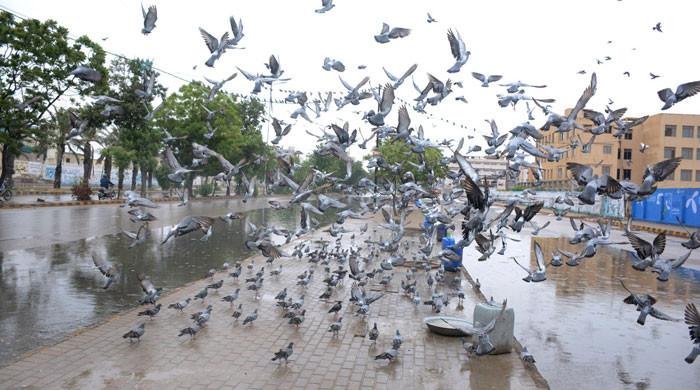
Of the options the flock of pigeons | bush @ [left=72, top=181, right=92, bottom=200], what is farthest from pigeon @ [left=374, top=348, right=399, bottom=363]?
bush @ [left=72, top=181, right=92, bottom=200]

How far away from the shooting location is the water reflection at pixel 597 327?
6.01 m

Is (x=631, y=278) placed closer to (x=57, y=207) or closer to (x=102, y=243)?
(x=102, y=243)

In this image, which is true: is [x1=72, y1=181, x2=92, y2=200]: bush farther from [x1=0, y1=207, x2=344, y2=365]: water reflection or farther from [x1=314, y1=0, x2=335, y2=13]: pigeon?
[x1=314, y1=0, x2=335, y2=13]: pigeon

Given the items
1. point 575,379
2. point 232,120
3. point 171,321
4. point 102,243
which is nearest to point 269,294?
point 171,321

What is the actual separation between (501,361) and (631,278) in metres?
8.44

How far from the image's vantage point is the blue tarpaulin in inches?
1020

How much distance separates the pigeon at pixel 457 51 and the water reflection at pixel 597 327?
3.91 meters

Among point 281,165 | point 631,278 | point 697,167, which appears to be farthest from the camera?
point 697,167

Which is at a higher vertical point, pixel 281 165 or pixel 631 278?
pixel 281 165

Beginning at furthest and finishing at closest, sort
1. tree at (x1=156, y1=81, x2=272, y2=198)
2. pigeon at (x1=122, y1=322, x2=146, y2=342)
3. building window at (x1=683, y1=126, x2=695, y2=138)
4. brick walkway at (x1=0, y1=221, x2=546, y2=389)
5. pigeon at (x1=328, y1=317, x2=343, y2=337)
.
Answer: building window at (x1=683, y1=126, x2=695, y2=138), tree at (x1=156, y1=81, x2=272, y2=198), pigeon at (x1=328, y1=317, x2=343, y2=337), pigeon at (x1=122, y1=322, x2=146, y2=342), brick walkway at (x1=0, y1=221, x2=546, y2=389)

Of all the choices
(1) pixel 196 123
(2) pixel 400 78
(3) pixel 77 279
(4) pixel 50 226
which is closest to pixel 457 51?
(2) pixel 400 78

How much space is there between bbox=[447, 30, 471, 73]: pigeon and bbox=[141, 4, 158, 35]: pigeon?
3731 mm

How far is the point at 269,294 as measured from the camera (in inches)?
359

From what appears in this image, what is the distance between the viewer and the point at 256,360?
5652 mm
